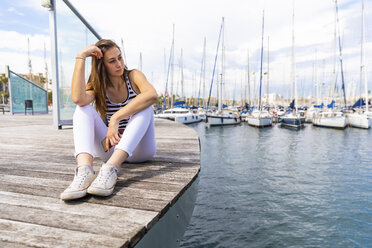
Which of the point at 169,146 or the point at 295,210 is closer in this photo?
the point at 169,146

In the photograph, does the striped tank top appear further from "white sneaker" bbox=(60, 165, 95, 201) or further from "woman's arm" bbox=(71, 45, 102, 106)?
"white sneaker" bbox=(60, 165, 95, 201)

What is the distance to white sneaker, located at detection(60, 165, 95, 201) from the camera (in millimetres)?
1538

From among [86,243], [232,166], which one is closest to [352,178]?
[232,166]

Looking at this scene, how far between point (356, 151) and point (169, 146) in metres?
14.5

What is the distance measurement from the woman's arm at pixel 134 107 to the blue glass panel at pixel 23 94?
15441 mm

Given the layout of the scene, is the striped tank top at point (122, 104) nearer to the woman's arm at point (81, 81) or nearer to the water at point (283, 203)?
the woman's arm at point (81, 81)

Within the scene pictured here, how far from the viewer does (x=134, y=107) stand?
6.44 feet

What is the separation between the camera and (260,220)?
5.27 metres

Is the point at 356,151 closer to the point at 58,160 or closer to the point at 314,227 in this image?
the point at 314,227

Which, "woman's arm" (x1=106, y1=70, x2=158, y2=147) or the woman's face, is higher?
the woman's face

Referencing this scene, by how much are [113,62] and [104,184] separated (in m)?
1.08

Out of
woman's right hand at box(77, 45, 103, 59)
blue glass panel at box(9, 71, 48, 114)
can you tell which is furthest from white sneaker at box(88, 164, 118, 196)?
blue glass panel at box(9, 71, 48, 114)

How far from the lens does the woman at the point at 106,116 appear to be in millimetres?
1684

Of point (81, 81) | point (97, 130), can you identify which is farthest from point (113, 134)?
point (81, 81)
